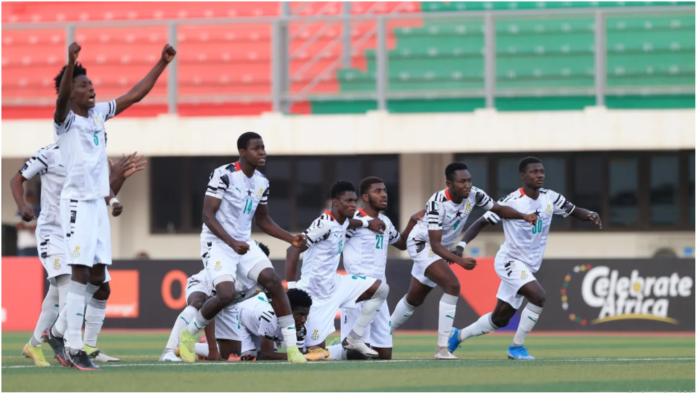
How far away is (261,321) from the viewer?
9758 millimetres

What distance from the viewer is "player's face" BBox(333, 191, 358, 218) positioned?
10031mm

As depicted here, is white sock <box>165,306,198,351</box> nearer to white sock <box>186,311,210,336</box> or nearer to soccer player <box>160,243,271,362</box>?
soccer player <box>160,243,271,362</box>

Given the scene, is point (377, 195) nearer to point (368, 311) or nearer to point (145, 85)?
point (368, 311)

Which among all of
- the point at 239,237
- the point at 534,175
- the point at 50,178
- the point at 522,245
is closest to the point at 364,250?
the point at 522,245

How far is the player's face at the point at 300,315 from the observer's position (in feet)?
31.9

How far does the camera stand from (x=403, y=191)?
2117 cm

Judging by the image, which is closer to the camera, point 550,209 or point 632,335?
point 550,209

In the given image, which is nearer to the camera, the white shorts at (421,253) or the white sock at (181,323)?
the white sock at (181,323)

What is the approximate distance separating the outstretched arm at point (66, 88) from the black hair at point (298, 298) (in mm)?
3109

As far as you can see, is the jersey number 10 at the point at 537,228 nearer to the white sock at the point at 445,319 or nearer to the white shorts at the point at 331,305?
the white sock at the point at 445,319

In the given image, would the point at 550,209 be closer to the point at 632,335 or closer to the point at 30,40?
the point at 632,335

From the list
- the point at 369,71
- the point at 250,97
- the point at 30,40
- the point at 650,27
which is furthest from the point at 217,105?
the point at 650,27

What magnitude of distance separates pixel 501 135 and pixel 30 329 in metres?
8.72

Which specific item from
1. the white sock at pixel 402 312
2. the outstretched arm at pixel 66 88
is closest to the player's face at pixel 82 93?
the outstretched arm at pixel 66 88
